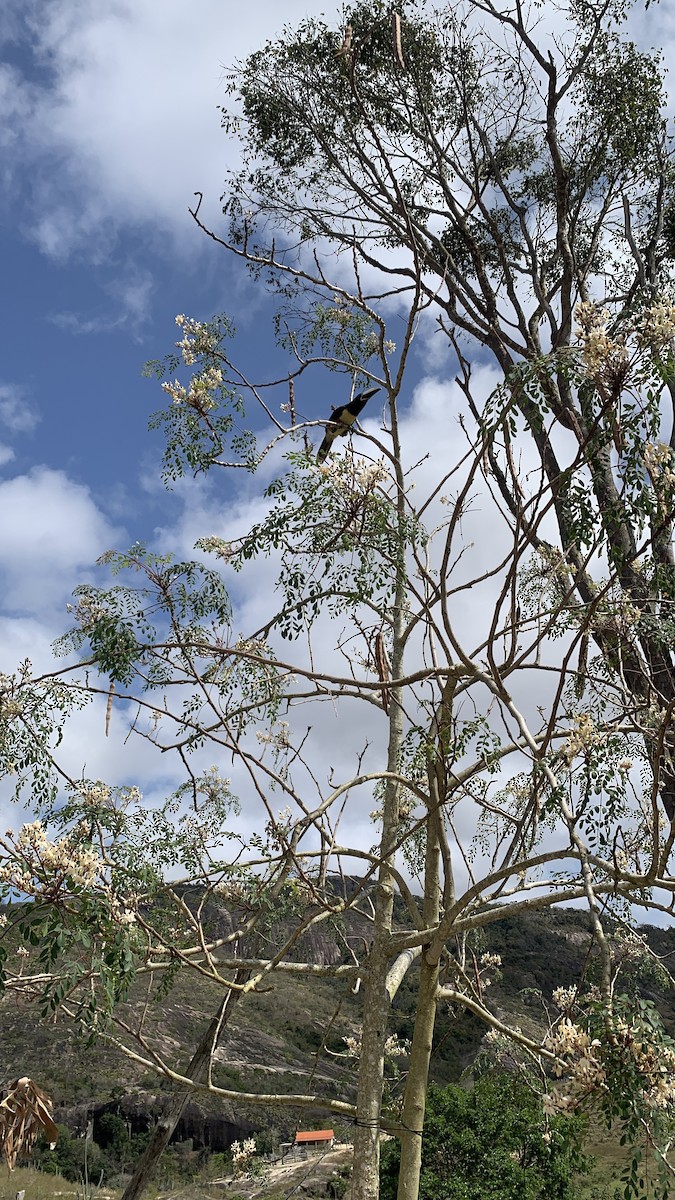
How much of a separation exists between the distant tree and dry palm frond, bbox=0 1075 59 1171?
5.19 meters

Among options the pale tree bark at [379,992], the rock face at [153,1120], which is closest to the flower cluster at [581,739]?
the pale tree bark at [379,992]

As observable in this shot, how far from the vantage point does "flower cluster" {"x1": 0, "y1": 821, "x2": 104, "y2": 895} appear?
2.84 m

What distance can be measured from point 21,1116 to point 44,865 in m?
1.73

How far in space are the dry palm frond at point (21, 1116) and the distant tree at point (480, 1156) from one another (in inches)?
204

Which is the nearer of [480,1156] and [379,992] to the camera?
[379,992]

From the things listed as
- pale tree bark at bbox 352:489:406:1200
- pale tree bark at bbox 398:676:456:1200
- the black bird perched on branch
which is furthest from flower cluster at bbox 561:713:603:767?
the black bird perched on branch

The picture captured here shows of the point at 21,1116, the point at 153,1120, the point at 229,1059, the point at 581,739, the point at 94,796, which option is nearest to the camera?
the point at 581,739

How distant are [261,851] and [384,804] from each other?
0.89 m

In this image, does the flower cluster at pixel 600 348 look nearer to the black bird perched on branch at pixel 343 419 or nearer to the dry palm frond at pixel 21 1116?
the black bird perched on branch at pixel 343 419

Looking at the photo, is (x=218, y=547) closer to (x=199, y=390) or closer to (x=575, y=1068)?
(x=199, y=390)

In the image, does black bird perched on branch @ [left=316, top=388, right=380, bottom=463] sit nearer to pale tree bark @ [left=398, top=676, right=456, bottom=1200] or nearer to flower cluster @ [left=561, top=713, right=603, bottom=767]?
pale tree bark @ [left=398, top=676, right=456, bottom=1200]

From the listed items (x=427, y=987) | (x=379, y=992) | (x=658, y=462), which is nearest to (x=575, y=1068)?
(x=658, y=462)

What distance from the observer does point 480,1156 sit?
8.84 meters

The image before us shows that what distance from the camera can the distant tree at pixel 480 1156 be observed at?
8484 millimetres
